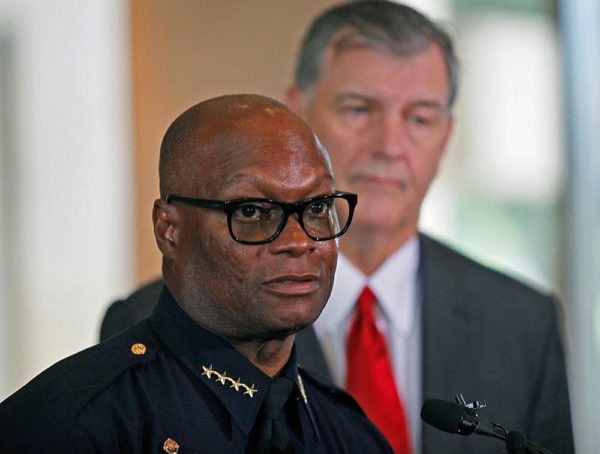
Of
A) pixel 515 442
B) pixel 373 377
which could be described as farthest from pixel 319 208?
pixel 373 377

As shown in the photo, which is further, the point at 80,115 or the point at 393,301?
the point at 80,115

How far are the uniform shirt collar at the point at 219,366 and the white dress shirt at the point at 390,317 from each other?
72 cm

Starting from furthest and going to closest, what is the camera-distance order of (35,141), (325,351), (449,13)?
1. (449,13)
2. (35,141)
3. (325,351)

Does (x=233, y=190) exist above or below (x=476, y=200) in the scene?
above

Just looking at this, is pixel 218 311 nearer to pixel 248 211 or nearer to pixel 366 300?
pixel 248 211

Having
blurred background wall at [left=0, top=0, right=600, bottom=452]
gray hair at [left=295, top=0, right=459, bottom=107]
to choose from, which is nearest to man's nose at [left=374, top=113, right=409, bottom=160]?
gray hair at [left=295, top=0, right=459, bottom=107]

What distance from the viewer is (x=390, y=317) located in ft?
7.13

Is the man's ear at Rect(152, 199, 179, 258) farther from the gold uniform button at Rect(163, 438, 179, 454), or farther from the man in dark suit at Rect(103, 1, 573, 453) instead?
the man in dark suit at Rect(103, 1, 573, 453)

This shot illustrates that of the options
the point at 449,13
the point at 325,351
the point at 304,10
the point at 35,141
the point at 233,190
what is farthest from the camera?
the point at 449,13

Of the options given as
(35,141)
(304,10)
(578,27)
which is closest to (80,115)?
(35,141)

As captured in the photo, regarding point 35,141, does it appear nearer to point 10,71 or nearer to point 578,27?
point 10,71

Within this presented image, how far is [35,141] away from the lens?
9.82 feet

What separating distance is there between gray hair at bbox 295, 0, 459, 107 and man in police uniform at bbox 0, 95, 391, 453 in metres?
0.82

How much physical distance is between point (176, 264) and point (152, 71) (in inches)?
67.7
